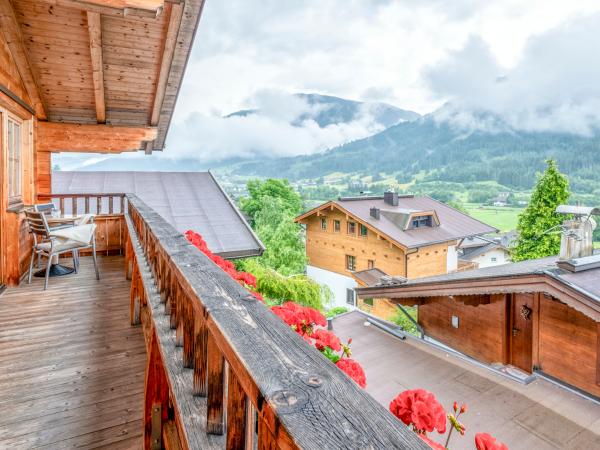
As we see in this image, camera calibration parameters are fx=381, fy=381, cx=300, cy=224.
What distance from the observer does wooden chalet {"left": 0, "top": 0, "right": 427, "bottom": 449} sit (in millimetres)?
528

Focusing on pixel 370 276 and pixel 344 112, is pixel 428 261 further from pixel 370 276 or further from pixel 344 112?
pixel 344 112

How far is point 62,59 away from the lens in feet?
14.5

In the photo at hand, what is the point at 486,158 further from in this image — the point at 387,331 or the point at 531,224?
the point at 387,331

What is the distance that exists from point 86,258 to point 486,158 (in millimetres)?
50533

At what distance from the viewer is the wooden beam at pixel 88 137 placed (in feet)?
17.9

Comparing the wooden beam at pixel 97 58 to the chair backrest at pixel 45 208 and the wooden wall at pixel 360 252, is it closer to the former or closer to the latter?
the chair backrest at pixel 45 208

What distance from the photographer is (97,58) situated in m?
4.24

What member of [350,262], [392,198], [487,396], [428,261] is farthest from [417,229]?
[487,396]

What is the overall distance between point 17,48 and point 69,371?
357 cm

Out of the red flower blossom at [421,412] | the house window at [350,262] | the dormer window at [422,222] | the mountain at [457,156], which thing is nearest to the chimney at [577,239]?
the red flower blossom at [421,412]

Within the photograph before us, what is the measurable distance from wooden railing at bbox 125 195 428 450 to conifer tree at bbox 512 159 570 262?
55.3ft

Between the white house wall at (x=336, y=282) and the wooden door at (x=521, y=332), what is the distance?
10.3m

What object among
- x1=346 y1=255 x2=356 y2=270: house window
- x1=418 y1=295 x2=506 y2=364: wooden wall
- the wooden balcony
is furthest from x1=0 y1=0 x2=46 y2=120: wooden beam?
x1=346 y1=255 x2=356 y2=270: house window

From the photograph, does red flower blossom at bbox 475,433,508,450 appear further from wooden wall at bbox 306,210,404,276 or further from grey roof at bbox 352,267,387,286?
wooden wall at bbox 306,210,404,276
